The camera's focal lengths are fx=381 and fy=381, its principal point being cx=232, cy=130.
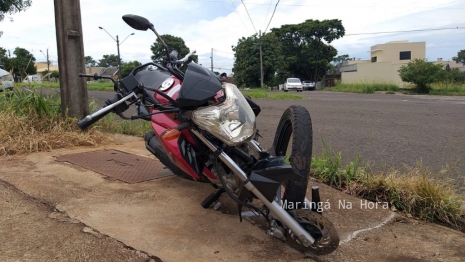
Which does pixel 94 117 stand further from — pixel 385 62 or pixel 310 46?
pixel 310 46

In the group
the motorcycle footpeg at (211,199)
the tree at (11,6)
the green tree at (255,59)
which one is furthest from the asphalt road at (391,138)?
the green tree at (255,59)

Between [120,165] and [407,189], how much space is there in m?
2.85

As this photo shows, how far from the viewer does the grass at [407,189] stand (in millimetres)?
3045

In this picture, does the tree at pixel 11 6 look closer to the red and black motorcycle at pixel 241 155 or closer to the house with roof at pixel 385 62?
the red and black motorcycle at pixel 241 155

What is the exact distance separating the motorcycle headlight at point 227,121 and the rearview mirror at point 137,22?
852 millimetres

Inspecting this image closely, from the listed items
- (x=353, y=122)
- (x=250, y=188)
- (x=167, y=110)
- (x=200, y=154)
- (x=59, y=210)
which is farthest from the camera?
(x=353, y=122)

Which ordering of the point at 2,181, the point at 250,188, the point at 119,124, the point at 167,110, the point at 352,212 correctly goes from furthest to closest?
1. the point at 119,124
2. the point at 2,181
3. the point at 352,212
4. the point at 167,110
5. the point at 250,188

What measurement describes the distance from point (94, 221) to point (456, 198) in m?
2.82

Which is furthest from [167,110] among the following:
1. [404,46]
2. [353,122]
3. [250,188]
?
[404,46]

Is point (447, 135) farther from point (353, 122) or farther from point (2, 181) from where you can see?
point (2, 181)

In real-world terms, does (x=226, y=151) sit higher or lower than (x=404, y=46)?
lower

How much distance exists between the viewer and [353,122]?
8.21 metres

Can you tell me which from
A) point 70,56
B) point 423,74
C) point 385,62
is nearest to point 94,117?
point 70,56

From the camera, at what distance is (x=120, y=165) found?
13.5 feet
